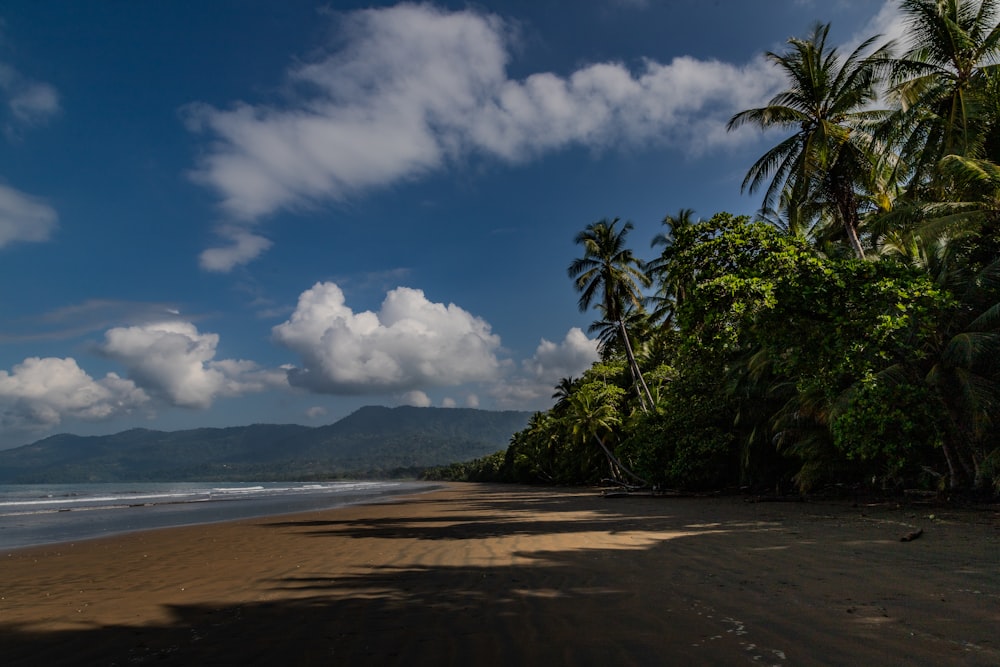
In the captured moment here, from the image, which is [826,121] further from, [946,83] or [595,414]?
[595,414]

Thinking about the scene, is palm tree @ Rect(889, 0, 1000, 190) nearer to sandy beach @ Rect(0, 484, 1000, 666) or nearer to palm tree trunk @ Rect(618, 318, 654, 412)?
sandy beach @ Rect(0, 484, 1000, 666)

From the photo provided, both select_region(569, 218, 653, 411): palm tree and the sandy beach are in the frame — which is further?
select_region(569, 218, 653, 411): palm tree

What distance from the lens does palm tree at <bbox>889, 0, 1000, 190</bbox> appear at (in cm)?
1513

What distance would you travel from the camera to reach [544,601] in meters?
5.73

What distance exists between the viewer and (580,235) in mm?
33906

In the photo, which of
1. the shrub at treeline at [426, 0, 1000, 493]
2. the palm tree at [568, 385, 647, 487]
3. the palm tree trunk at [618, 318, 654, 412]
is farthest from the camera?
the palm tree at [568, 385, 647, 487]

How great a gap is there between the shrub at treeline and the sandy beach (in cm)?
328

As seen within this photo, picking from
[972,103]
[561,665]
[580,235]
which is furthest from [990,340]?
[580,235]

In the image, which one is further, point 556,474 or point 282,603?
point 556,474

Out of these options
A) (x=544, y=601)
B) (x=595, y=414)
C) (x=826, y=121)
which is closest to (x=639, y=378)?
(x=595, y=414)

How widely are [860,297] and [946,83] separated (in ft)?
32.5

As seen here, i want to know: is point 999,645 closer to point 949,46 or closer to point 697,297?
→ point 697,297

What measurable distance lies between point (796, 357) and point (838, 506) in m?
6.58

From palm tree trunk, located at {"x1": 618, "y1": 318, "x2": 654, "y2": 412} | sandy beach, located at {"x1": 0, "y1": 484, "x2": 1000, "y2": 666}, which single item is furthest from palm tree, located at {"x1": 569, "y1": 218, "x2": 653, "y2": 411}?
sandy beach, located at {"x1": 0, "y1": 484, "x2": 1000, "y2": 666}
